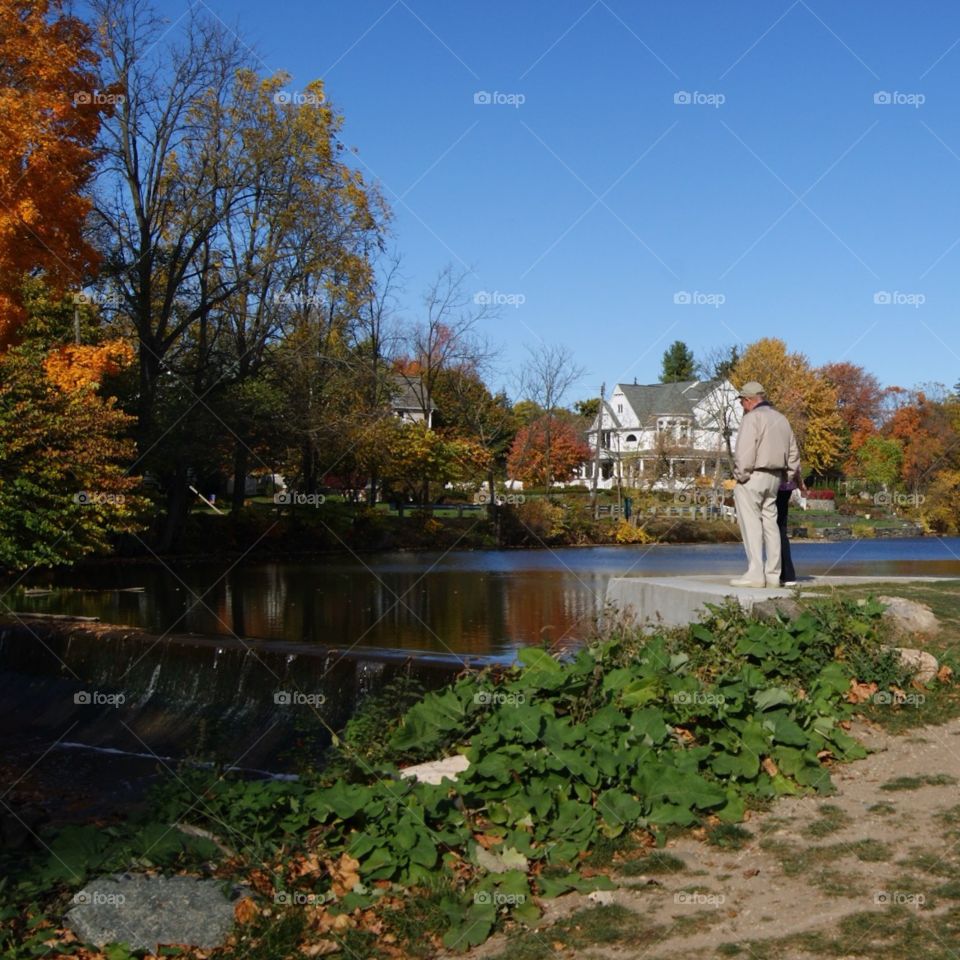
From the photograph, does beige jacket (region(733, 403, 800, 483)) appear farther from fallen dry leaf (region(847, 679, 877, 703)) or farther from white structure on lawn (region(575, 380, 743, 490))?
white structure on lawn (region(575, 380, 743, 490))

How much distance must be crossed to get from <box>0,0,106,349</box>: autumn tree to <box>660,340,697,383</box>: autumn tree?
269 ft

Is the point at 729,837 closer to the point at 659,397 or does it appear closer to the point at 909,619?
the point at 909,619

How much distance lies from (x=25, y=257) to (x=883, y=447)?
5224 cm

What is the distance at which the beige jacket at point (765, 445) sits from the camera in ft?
37.4

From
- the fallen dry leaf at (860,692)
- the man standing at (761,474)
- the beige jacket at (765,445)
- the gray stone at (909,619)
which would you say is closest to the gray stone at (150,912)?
the fallen dry leaf at (860,692)

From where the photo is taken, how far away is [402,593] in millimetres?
22734

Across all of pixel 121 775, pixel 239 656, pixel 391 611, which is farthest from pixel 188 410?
pixel 121 775

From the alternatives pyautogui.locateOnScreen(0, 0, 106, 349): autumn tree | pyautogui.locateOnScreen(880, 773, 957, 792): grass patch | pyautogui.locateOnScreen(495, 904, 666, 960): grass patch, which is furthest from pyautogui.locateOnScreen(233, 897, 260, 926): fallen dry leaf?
pyautogui.locateOnScreen(0, 0, 106, 349): autumn tree

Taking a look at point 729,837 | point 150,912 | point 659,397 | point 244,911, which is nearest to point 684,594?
point 729,837

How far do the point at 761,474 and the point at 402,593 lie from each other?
12197mm

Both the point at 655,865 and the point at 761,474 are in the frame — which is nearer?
the point at 655,865

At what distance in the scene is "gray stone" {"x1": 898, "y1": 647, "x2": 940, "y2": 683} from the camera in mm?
8695

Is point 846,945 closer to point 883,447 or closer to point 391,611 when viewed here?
point 391,611

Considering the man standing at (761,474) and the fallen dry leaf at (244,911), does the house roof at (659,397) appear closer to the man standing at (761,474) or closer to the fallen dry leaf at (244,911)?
the man standing at (761,474)
